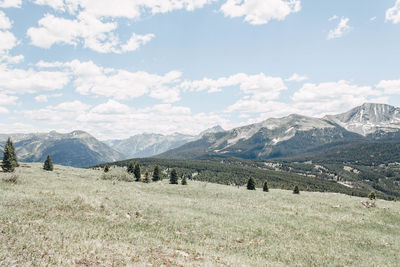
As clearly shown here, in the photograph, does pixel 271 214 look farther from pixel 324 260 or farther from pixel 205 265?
pixel 205 265

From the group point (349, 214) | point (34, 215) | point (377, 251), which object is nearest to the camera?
point (34, 215)

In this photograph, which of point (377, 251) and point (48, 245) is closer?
point (48, 245)

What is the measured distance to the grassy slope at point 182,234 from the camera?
1312 cm

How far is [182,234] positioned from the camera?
2203 centimetres

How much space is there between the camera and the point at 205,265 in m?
13.9

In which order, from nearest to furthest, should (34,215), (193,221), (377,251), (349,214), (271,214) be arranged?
(34,215), (377,251), (193,221), (271,214), (349,214)

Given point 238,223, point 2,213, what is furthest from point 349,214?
point 2,213

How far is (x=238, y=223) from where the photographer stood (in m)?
27.4

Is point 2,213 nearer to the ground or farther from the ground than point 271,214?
farther from the ground

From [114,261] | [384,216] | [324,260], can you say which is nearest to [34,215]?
[114,261]

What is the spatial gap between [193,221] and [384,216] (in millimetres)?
32822

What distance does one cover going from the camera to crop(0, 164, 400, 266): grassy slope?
1312 centimetres

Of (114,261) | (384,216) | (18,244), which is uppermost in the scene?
(18,244)

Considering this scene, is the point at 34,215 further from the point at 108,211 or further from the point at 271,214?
the point at 271,214
